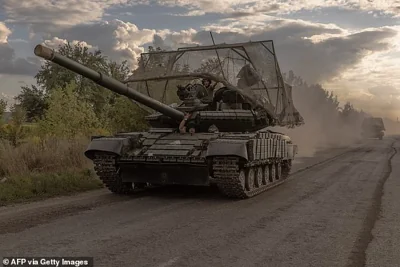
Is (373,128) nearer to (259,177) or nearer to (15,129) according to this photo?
(15,129)

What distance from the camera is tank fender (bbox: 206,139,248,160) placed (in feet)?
30.5

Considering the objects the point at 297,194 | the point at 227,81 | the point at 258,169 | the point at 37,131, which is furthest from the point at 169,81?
the point at 37,131

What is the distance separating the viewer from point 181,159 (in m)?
9.73

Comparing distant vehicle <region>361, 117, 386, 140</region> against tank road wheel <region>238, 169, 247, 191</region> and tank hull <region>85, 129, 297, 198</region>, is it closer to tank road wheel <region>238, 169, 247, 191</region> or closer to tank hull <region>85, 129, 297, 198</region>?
tank hull <region>85, 129, 297, 198</region>

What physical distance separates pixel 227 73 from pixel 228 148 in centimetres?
312

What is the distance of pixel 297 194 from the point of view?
436 inches

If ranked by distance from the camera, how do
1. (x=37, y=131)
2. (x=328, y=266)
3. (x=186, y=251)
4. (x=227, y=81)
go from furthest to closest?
(x=37, y=131)
(x=227, y=81)
(x=186, y=251)
(x=328, y=266)

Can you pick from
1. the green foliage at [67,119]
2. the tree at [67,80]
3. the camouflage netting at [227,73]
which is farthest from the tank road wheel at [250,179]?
the tree at [67,80]

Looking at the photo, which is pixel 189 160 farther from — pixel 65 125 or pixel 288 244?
pixel 65 125

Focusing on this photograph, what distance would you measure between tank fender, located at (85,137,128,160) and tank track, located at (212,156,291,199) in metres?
2.11

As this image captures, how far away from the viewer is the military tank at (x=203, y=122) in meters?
9.70

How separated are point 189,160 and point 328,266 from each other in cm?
475

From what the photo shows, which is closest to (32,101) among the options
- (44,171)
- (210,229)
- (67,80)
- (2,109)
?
(67,80)

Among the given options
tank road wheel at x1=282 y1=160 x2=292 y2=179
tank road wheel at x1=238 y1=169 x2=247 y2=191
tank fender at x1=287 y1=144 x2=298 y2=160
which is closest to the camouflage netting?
tank fender at x1=287 y1=144 x2=298 y2=160
